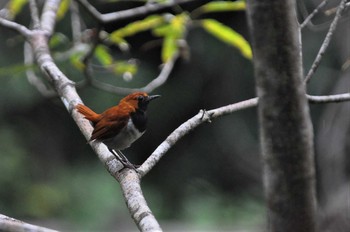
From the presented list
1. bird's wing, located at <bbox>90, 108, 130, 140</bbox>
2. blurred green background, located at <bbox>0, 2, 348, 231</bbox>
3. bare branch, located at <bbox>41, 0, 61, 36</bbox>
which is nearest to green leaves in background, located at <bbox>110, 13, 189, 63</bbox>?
bare branch, located at <bbox>41, 0, 61, 36</bbox>

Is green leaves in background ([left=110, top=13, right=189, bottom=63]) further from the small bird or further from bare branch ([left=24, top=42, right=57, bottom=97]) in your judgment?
bare branch ([left=24, top=42, right=57, bottom=97])

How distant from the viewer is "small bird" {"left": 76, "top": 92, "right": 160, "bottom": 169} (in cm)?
241

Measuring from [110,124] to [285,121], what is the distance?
5.42 ft

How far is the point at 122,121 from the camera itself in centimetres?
256

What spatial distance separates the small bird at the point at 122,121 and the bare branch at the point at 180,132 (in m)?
0.44

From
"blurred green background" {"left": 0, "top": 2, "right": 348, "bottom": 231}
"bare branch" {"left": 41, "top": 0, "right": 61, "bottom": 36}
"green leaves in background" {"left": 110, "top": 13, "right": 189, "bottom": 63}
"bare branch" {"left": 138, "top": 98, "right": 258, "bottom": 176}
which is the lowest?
"bare branch" {"left": 138, "top": 98, "right": 258, "bottom": 176}

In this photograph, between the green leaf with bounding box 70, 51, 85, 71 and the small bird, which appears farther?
the green leaf with bounding box 70, 51, 85, 71

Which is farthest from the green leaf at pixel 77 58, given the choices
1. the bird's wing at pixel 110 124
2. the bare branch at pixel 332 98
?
the bare branch at pixel 332 98

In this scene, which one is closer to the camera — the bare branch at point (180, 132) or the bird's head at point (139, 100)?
the bare branch at point (180, 132)

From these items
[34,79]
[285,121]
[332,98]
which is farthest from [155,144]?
[285,121]

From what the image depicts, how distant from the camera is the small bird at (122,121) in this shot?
2408 mm

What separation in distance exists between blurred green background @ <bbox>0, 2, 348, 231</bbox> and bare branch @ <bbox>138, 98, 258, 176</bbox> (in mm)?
3574

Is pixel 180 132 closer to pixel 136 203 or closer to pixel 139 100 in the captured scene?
pixel 136 203

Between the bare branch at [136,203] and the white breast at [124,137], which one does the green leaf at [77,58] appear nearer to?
the white breast at [124,137]
